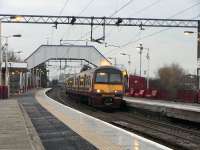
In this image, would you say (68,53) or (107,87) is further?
(68,53)

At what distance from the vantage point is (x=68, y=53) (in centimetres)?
11062

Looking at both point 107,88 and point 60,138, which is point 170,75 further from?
point 60,138

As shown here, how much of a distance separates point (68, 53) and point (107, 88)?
227 feet

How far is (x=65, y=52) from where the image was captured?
4331 inches

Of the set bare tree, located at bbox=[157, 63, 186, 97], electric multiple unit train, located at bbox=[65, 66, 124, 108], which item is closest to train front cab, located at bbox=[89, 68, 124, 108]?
electric multiple unit train, located at bbox=[65, 66, 124, 108]

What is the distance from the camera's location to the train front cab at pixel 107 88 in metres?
41.5

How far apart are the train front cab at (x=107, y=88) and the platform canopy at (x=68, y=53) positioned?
67443mm

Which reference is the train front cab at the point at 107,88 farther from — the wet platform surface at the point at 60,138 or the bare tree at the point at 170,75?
the bare tree at the point at 170,75

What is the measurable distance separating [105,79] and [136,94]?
117ft

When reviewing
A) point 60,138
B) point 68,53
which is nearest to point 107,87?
point 60,138

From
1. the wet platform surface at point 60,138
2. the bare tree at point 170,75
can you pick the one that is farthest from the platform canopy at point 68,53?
the wet platform surface at point 60,138

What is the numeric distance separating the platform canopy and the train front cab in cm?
6744

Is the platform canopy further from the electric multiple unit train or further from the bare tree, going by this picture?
the electric multiple unit train

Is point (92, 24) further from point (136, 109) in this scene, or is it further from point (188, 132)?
point (188, 132)
